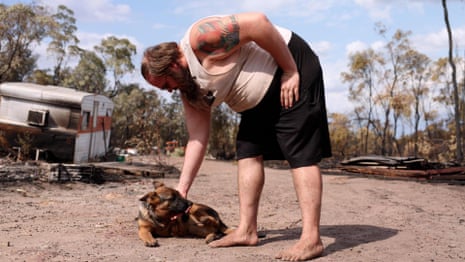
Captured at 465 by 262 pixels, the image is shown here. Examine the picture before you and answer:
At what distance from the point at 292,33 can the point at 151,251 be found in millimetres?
1883

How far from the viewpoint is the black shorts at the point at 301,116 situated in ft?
11.2

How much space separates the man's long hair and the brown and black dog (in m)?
0.90

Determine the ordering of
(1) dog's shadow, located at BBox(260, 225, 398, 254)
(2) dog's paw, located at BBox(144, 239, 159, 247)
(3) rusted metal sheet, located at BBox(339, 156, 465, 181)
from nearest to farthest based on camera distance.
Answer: (2) dog's paw, located at BBox(144, 239, 159, 247), (1) dog's shadow, located at BBox(260, 225, 398, 254), (3) rusted metal sheet, located at BBox(339, 156, 465, 181)

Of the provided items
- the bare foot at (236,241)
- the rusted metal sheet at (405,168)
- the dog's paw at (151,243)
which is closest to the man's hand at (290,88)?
the bare foot at (236,241)

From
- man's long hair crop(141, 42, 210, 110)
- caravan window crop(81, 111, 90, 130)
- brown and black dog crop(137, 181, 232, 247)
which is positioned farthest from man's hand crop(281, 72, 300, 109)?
caravan window crop(81, 111, 90, 130)

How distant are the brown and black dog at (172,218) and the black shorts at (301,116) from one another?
89 cm

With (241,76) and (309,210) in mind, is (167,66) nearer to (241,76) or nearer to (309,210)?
(241,76)

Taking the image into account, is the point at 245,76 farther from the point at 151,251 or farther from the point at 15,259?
the point at 15,259

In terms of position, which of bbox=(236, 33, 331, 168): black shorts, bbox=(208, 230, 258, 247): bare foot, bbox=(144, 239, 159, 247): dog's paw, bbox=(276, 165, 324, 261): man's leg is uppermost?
bbox=(236, 33, 331, 168): black shorts

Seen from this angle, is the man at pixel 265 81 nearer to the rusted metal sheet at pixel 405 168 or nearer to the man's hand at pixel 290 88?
the man's hand at pixel 290 88

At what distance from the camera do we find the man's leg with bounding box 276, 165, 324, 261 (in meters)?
3.26

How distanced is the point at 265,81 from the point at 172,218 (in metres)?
1.37

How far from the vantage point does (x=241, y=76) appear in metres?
3.41

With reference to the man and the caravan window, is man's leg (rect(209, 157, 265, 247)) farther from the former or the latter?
the caravan window
